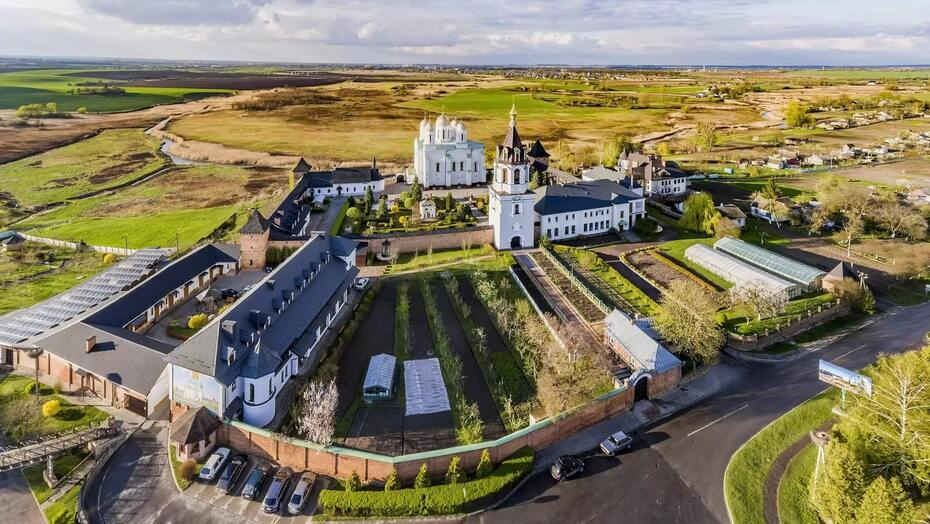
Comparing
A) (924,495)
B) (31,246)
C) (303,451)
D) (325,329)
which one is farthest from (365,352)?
(31,246)

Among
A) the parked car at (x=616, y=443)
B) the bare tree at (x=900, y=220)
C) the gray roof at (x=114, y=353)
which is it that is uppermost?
the bare tree at (x=900, y=220)

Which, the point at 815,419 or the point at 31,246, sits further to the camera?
the point at 31,246

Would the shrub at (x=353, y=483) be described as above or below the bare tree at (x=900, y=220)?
below

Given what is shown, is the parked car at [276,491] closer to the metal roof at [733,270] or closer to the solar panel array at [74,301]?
the solar panel array at [74,301]

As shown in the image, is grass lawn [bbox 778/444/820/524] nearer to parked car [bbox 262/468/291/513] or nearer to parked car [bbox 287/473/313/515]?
parked car [bbox 287/473/313/515]

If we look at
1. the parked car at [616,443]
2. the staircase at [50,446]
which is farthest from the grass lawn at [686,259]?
the staircase at [50,446]

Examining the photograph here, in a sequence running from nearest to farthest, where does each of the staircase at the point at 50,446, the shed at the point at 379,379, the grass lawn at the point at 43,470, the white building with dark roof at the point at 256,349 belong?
the grass lawn at the point at 43,470, the staircase at the point at 50,446, the white building with dark roof at the point at 256,349, the shed at the point at 379,379

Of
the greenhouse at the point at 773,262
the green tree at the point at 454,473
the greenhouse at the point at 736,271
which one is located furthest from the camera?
the greenhouse at the point at 773,262

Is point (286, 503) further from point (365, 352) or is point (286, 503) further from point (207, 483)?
point (365, 352)
